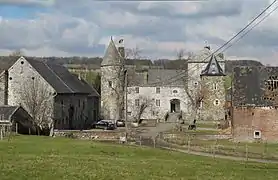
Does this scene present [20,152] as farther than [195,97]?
No

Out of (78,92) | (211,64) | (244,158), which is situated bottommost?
(244,158)

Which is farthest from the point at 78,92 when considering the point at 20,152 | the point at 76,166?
the point at 76,166

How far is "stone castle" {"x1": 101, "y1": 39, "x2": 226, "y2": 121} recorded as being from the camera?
319 ft

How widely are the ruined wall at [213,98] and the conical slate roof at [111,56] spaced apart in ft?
53.7

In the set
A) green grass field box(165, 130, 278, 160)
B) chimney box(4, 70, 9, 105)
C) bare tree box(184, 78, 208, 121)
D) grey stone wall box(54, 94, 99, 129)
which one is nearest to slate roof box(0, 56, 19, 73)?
chimney box(4, 70, 9, 105)

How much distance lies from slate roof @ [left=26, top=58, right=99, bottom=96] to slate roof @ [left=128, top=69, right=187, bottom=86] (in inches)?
827

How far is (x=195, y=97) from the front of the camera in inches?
3937

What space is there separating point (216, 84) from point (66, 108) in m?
35.5

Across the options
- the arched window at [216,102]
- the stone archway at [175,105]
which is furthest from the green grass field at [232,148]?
the stone archway at [175,105]

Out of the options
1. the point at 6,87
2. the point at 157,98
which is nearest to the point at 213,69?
the point at 157,98

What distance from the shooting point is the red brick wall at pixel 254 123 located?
2313 inches

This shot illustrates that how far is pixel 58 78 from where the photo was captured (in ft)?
242

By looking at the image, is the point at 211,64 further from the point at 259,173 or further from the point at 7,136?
the point at 259,173

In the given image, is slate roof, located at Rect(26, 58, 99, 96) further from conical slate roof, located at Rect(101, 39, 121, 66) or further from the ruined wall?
the ruined wall
